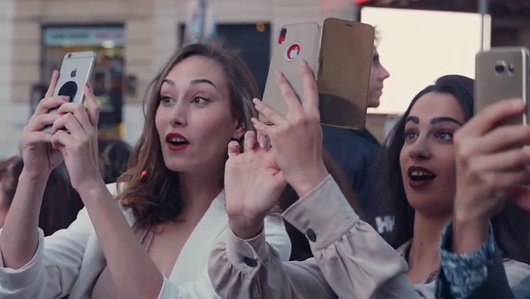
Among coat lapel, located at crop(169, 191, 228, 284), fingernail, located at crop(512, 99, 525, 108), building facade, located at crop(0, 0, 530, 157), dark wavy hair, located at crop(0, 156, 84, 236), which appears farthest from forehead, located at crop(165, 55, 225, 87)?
building facade, located at crop(0, 0, 530, 157)

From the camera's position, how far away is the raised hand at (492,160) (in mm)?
1683

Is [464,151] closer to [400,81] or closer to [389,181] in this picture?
[389,181]

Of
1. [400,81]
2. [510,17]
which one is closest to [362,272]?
[400,81]

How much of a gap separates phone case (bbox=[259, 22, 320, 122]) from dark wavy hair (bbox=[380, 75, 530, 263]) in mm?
545

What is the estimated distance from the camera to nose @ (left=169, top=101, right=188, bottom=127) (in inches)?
118

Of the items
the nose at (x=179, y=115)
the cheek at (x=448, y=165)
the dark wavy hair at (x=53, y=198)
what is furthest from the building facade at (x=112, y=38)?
the cheek at (x=448, y=165)

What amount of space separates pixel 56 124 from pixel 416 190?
0.92 meters

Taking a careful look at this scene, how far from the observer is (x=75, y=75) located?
2.86 m

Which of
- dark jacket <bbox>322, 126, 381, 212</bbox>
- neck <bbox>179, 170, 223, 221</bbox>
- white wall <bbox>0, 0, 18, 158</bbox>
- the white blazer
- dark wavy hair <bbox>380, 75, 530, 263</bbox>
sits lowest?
white wall <bbox>0, 0, 18, 158</bbox>

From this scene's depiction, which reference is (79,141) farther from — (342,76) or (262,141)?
(342,76)

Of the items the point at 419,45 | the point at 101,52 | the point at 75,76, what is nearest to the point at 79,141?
the point at 75,76

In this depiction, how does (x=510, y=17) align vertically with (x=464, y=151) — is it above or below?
below

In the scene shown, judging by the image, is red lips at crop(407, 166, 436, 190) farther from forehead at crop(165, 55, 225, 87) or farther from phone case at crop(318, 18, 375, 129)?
forehead at crop(165, 55, 225, 87)

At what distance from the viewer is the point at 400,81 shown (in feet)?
22.3
